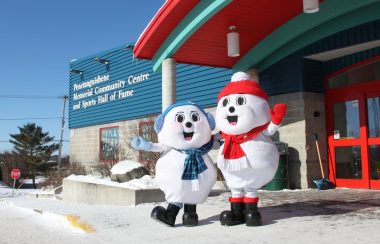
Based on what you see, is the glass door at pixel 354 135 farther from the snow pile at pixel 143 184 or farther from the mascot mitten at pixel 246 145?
the mascot mitten at pixel 246 145

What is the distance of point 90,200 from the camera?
11156mm

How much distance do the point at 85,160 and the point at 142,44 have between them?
13021mm

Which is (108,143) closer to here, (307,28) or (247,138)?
(307,28)

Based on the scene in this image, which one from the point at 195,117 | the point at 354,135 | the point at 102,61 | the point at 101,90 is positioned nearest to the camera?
the point at 195,117

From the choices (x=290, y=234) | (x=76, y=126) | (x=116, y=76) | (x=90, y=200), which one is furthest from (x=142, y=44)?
(x=76, y=126)

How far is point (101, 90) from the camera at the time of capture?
21.3 m

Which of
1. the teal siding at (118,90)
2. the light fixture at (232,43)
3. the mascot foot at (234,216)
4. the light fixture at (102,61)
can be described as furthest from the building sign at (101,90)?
the mascot foot at (234,216)

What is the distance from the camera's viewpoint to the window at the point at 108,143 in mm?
17566

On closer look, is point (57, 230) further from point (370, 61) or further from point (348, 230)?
point (370, 61)

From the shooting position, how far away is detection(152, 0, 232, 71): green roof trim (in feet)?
27.8

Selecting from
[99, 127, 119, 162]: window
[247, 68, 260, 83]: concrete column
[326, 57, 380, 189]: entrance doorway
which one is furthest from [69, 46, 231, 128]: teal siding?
[326, 57, 380, 189]: entrance doorway

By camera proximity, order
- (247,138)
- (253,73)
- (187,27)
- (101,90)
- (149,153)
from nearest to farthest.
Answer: (247,138) → (187,27) → (253,73) → (149,153) → (101,90)

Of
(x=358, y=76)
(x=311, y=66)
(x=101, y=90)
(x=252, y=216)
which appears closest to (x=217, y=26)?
(x=311, y=66)

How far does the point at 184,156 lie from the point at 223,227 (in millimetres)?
1139
